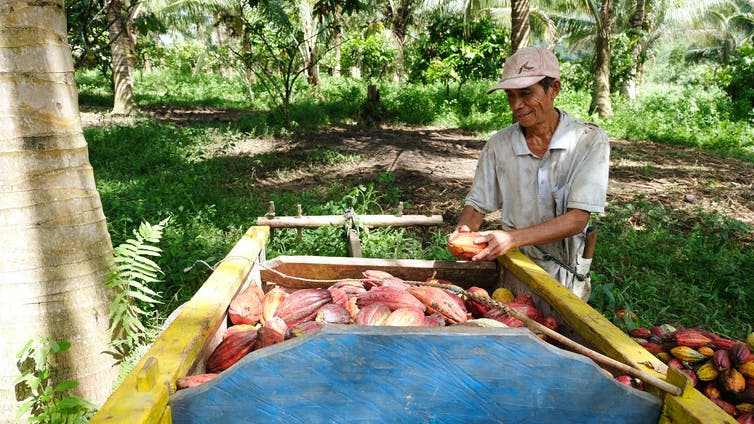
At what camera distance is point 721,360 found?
1.57 m

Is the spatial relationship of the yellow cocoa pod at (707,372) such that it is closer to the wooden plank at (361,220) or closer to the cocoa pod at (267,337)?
the cocoa pod at (267,337)

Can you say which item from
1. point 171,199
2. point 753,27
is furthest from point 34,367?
point 753,27

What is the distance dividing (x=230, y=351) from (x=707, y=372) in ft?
4.71

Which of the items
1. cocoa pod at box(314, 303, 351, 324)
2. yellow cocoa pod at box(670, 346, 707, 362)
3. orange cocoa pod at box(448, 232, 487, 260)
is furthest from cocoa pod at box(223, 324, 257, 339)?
yellow cocoa pod at box(670, 346, 707, 362)

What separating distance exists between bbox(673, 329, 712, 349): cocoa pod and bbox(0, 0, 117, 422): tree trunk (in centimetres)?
235

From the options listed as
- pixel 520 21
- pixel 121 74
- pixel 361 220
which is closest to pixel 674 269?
pixel 361 220

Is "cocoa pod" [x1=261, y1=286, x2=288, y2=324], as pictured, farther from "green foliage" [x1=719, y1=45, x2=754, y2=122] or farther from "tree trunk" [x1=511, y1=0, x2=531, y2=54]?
"green foliage" [x1=719, y1=45, x2=754, y2=122]

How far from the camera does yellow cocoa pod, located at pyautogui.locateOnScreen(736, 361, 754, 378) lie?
151 centimetres

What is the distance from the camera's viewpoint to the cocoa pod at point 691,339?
1702mm

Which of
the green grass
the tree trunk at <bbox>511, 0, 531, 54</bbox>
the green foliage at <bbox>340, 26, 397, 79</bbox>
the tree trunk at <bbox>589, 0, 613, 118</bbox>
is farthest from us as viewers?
the green foliage at <bbox>340, 26, 397, 79</bbox>

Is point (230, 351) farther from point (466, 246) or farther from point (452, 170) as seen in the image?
point (452, 170)

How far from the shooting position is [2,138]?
1993 mm

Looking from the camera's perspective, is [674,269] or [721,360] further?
[674,269]

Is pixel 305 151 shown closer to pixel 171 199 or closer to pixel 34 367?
pixel 171 199
